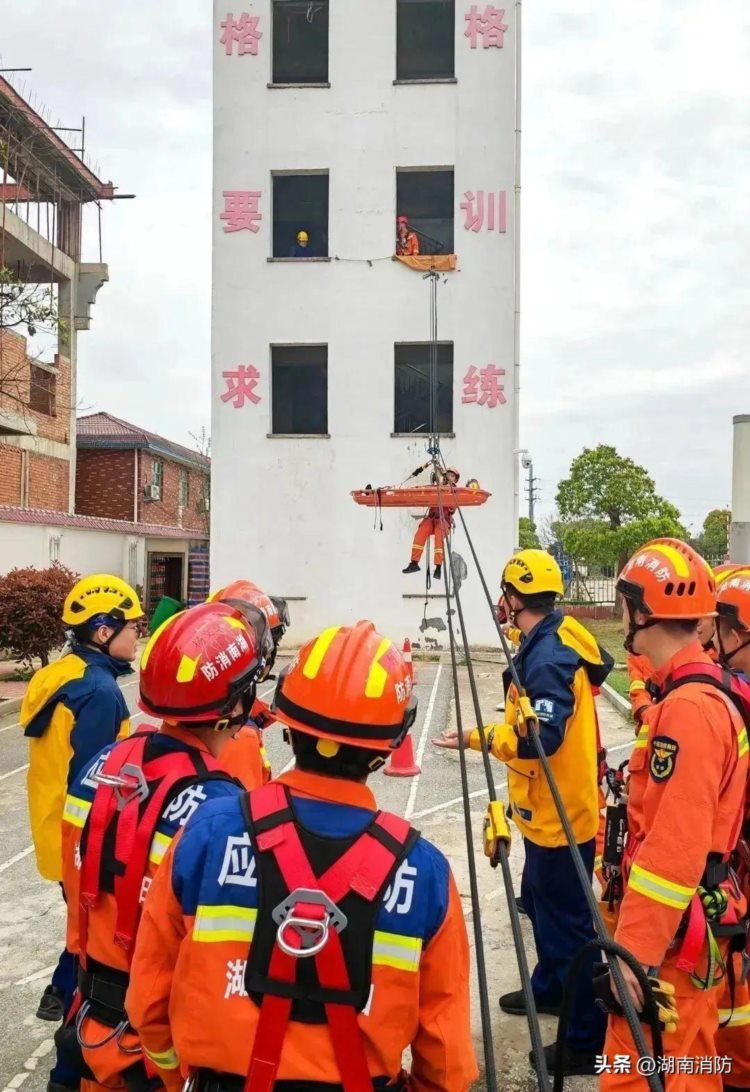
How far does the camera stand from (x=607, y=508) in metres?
27.3

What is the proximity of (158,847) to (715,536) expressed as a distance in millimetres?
45145

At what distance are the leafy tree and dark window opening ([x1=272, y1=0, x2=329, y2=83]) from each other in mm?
11813

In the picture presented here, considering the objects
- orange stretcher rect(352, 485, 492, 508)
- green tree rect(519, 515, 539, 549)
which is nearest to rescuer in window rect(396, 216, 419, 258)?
orange stretcher rect(352, 485, 492, 508)

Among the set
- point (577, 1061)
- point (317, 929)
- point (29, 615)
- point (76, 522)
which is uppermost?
point (76, 522)

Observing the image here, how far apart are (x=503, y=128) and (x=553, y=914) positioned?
1647cm

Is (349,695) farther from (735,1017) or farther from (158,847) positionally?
(735,1017)

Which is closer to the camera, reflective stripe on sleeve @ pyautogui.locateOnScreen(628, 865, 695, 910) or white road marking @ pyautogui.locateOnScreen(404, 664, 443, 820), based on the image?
reflective stripe on sleeve @ pyautogui.locateOnScreen(628, 865, 695, 910)

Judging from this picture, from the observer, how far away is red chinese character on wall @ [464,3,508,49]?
16.8m

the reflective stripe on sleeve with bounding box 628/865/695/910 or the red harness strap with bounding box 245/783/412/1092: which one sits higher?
the red harness strap with bounding box 245/783/412/1092

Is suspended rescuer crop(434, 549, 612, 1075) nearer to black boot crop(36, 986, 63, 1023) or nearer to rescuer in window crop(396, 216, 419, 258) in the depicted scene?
black boot crop(36, 986, 63, 1023)

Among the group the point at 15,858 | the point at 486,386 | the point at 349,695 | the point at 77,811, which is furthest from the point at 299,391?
the point at 349,695

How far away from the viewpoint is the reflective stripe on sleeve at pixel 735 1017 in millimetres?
2686

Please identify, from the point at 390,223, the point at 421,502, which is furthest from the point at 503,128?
the point at 421,502

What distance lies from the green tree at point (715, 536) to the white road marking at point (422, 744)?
103 feet
